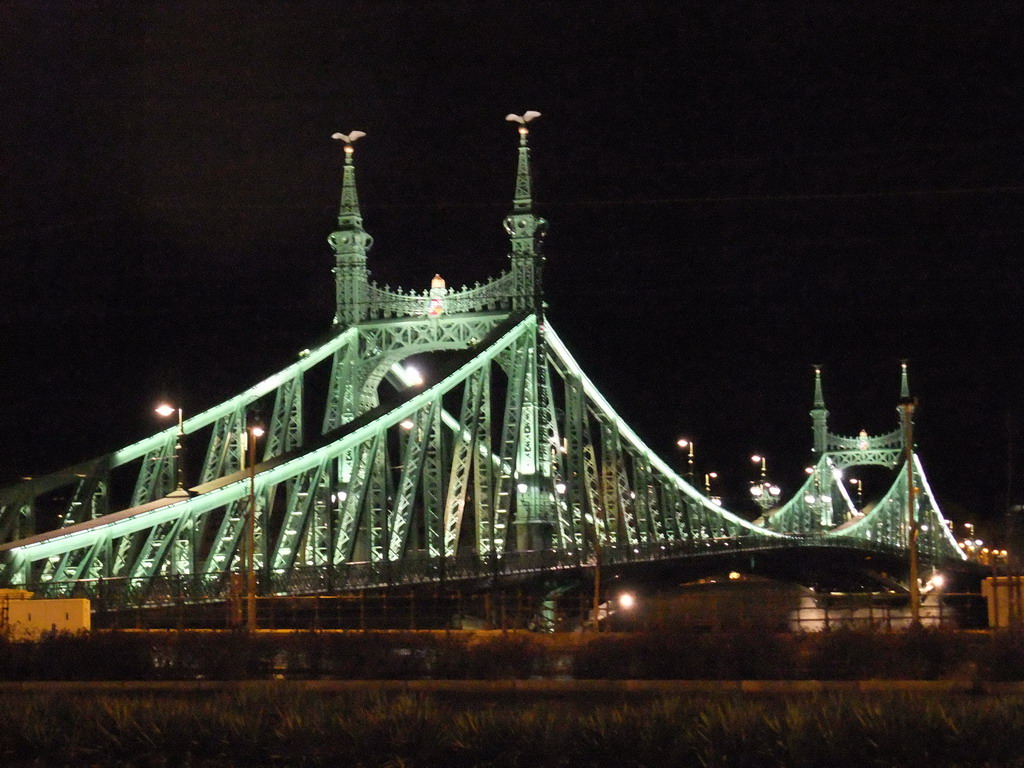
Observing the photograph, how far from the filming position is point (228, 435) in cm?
5184

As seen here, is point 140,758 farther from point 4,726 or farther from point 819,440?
point 819,440

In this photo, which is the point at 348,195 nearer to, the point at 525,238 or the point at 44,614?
the point at 525,238

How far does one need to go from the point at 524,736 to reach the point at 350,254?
42727 millimetres

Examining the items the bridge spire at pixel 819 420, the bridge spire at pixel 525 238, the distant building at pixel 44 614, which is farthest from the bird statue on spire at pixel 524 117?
the bridge spire at pixel 819 420

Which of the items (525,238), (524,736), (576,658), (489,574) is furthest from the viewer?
(525,238)

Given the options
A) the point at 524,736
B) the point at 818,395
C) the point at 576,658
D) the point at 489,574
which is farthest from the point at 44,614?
the point at 818,395

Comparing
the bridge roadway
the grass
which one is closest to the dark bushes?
the bridge roadway

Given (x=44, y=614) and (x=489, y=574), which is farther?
(x=489, y=574)

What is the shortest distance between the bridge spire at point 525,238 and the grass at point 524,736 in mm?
40516

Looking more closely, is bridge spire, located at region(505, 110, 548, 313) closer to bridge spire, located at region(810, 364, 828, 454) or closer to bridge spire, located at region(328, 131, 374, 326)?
bridge spire, located at region(328, 131, 374, 326)

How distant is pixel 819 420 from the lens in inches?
5778

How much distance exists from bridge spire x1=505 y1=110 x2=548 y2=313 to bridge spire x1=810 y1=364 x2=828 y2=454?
8819 centimetres

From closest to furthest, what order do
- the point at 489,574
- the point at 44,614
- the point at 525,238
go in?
1. the point at 44,614
2. the point at 489,574
3. the point at 525,238

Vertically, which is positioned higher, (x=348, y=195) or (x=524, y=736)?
(x=348, y=195)
